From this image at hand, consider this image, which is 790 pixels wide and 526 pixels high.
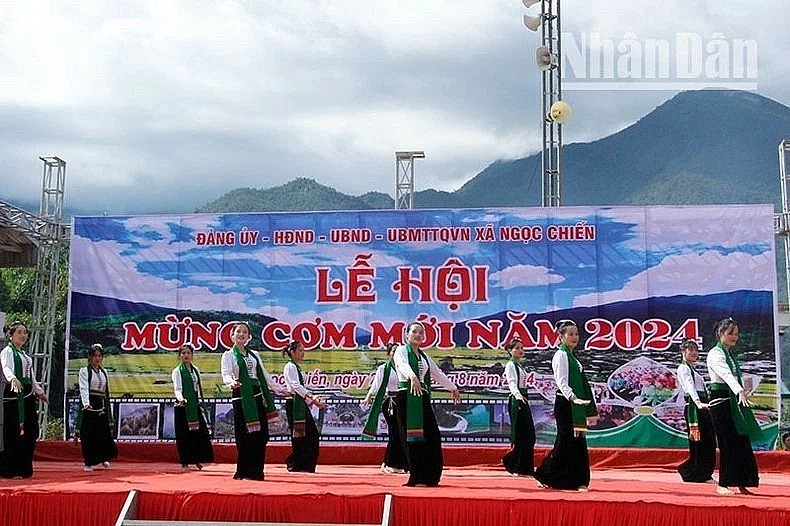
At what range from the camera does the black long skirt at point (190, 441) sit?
7.39 metres

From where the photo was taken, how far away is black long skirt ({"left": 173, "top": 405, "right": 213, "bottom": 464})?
739 centimetres

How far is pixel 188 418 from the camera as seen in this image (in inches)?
291

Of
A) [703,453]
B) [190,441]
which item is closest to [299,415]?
[190,441]

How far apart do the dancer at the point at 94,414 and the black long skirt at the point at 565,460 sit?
3965 millimetres

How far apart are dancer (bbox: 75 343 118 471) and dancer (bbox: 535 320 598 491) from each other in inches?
156

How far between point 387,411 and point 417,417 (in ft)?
6.58

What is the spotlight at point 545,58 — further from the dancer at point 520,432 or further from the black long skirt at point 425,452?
the black long skirt at point 425,452

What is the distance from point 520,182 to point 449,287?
51268mm

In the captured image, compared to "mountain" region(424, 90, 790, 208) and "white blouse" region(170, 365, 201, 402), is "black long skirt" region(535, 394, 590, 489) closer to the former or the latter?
"white blouse" region(170, 365, 201, 402)

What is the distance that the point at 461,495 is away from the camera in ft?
15.1

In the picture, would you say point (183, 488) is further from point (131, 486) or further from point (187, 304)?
point (187, 304)

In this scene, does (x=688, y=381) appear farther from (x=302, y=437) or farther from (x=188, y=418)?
(x=188, y=418)

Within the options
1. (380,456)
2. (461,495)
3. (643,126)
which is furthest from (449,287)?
(643,126)

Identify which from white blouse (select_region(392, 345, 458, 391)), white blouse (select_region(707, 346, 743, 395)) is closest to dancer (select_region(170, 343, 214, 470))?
white blouse (select_region(392, 345, 458, 391))
